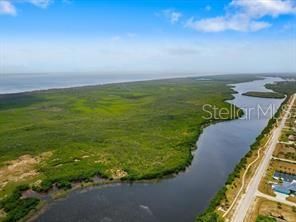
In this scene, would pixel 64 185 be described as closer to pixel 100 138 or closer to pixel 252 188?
pixel 100 138

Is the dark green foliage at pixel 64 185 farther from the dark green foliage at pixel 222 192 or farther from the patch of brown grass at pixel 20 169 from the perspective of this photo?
the dark green foliage at pixel 222 192

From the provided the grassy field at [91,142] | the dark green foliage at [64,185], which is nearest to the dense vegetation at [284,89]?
the grassy field at [91,142]

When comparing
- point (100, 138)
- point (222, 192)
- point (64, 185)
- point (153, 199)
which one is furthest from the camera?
point (100, 138)

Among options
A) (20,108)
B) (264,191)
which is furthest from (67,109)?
(264,191)

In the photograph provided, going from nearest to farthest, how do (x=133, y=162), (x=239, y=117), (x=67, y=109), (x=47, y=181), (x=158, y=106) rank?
(x=47, y=181), (x=133, y=162), (x=239, y=117), (x=67, y=109), (x=158, y=106)

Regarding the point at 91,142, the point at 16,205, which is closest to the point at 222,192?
the point at 16,205

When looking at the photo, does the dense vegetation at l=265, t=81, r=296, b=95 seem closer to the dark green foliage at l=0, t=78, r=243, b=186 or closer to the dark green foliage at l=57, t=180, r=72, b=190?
the dark green foliage at l=0, t=78, r=243, b=186

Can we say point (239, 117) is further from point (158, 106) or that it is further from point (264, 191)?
point (264, 191)

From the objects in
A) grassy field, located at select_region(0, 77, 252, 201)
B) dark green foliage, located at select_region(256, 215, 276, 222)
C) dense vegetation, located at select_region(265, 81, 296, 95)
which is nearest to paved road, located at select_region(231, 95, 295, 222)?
dark green foliage, located at select_region(256, 215, 276, 222)
